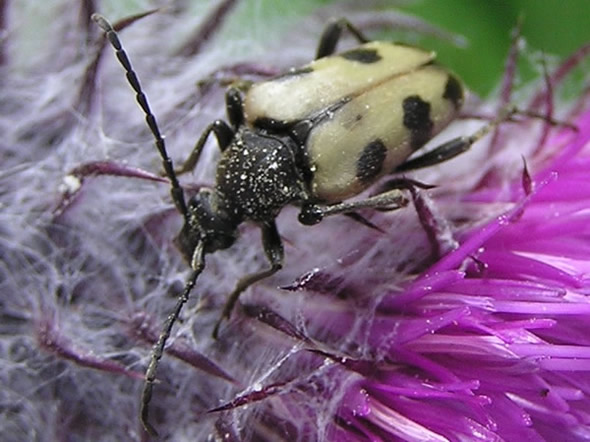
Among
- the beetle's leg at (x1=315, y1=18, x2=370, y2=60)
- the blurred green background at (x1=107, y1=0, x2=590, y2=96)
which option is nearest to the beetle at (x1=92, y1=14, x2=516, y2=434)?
the beetle's leg at (x1=315, y1=18, x2=370, y2=60)

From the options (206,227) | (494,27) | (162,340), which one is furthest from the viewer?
(494,27)

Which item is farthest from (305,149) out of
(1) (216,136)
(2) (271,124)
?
(1) (216,136)

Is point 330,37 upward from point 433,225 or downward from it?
upward

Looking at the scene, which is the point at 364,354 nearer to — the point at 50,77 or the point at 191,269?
the point at 191,269

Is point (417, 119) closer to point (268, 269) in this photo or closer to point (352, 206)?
point (352, 206)

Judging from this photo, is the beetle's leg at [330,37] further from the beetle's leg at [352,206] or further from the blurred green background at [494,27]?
the blurred green background at [494,27]

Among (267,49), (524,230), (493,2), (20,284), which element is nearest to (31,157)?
(20,284)

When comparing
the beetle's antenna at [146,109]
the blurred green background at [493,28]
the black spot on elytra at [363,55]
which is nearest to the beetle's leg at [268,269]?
the beetle's antenna at [146,109]
